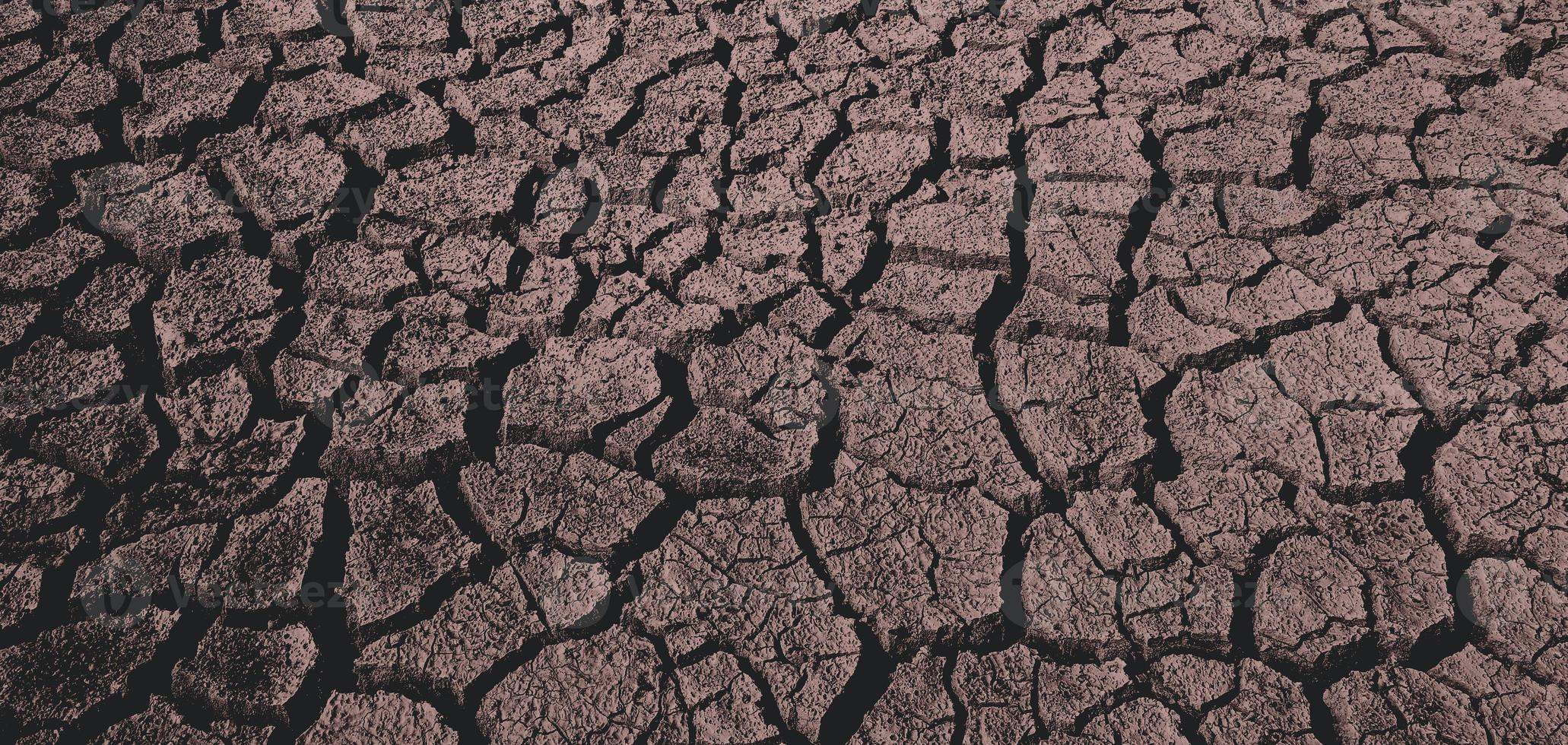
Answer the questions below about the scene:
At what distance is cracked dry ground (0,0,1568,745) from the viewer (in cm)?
152

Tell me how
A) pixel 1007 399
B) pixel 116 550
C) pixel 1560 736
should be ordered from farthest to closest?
pixel 1007 399, pixel 116 550, pixel 1560 736

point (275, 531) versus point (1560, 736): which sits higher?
point (275, 531)

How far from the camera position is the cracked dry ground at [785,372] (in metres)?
1.52

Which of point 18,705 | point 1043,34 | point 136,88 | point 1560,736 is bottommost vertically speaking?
point 1560,736

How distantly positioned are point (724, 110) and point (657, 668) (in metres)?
1.28

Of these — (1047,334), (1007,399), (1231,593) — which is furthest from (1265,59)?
(1231,593)

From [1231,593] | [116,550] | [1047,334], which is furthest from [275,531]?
[1231,593]

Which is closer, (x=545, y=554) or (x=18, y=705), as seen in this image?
(x=18, y=705)

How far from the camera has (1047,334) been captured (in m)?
1.93

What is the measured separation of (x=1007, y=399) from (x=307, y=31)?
5.99ft

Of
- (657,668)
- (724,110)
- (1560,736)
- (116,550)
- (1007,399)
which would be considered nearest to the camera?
(1560,736)

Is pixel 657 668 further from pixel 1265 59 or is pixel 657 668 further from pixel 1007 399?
pixel 1265 59

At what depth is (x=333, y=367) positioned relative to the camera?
6.23 feet

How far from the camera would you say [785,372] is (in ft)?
6.20
